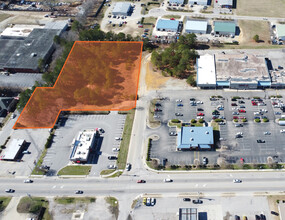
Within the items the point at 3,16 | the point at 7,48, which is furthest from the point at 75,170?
the point at 3,16

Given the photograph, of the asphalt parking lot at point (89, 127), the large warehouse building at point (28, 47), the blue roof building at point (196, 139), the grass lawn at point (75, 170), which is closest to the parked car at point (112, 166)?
the asphalt parking lot at point (89, 127)

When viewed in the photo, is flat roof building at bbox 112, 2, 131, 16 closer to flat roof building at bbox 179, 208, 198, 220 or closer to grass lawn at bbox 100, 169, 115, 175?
grass lawn at bbox 100, 169, 115, 175

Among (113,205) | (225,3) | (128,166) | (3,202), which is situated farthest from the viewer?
(225,3)

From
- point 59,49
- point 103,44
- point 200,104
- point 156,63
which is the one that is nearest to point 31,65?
point 59,49

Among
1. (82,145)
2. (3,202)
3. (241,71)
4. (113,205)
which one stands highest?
(241,71)

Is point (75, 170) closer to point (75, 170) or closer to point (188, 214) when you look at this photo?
point (75, 170)

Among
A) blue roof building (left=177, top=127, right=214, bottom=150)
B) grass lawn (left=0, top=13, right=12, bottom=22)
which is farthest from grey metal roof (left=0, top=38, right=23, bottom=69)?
→ blue roof building (left=177, top=127, right=214, bottom=150)

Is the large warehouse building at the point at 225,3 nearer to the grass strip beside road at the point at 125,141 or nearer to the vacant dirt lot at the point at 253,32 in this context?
the vacant dirt lot at the point at 253,32
